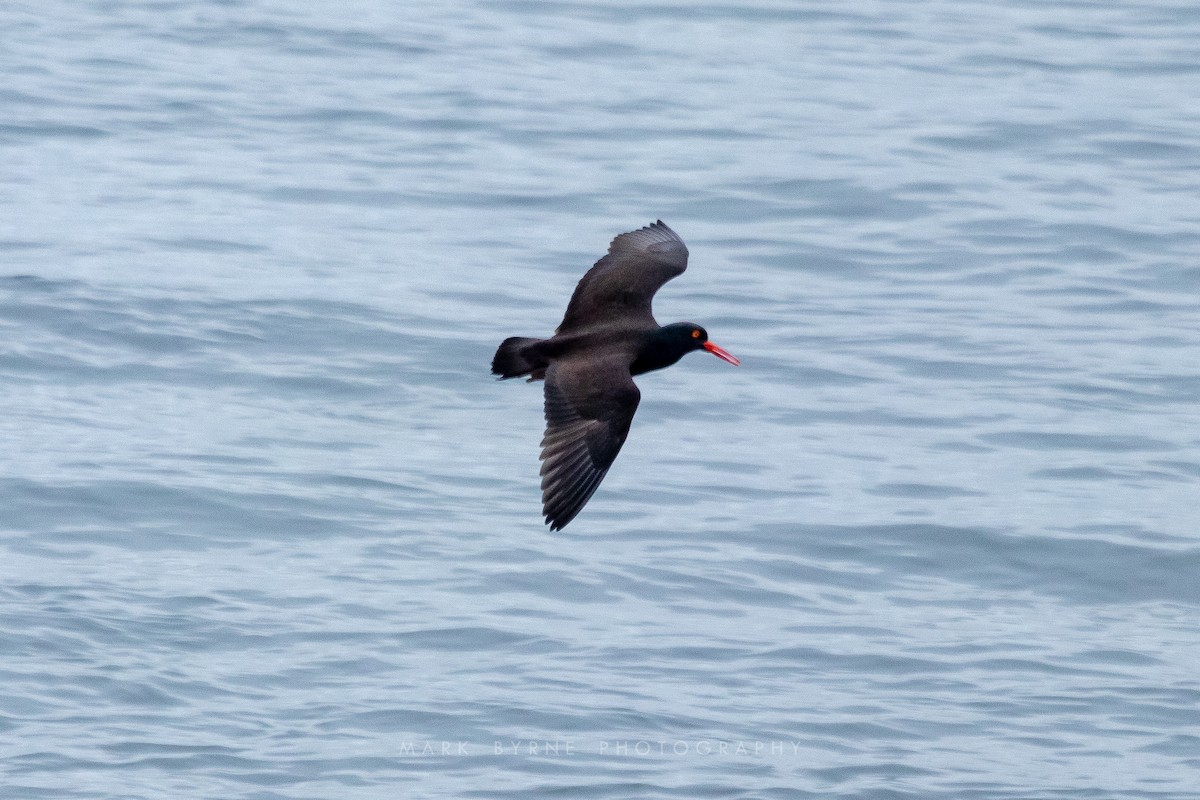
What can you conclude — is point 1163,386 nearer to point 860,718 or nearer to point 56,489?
point 860,718

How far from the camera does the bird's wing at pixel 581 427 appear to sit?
8.41 metres

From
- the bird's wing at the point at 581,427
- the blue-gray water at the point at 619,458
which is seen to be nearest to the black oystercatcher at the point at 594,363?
the bird's wing at the point at 581,427

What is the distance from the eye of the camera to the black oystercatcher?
8.48 metres

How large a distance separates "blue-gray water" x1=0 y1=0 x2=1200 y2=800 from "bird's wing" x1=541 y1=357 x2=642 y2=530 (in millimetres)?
1339

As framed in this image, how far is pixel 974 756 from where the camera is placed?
370 inches

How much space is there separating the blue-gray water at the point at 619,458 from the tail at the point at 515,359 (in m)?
1.54

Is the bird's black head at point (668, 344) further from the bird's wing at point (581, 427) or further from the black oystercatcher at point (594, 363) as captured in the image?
the bird's wing at point (581, 427)

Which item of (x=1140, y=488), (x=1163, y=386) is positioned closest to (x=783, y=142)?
(x=1163, y=386)

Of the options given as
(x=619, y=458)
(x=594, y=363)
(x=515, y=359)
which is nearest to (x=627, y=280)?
(x=594, y=363)

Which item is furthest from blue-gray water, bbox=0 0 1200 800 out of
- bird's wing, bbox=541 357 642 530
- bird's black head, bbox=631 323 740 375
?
bird's black head, bbox=631 323 740 375

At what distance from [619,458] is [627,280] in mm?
2377

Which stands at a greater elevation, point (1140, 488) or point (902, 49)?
point (902, 49)

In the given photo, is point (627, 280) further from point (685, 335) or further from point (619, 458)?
point (619, 458)

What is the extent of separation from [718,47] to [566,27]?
1.59 m
